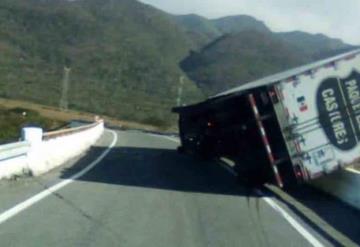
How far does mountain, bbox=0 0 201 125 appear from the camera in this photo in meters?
137

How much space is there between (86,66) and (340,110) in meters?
153

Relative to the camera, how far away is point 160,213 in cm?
1320

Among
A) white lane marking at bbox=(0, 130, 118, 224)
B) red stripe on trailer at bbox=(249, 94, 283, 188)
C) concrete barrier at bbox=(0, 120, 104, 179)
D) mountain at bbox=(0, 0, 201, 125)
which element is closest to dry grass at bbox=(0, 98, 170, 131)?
mountain at bbox=(0, 0, 201, 125)

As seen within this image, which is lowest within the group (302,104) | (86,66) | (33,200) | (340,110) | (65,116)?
(340,110)

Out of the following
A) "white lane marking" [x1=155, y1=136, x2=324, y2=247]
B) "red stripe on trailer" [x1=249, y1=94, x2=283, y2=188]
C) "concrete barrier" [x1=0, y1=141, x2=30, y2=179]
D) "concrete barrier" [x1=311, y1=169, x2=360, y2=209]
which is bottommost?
"concrete barrier" [x1=311, y1=169, x2=360, y2=209]

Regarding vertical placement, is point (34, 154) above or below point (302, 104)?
above

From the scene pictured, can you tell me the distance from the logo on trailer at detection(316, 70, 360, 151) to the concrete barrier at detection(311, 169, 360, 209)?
82 centimetres

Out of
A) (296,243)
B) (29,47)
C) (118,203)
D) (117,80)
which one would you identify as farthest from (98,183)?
(29,47)

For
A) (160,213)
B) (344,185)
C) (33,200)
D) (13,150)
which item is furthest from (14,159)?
(344,185)

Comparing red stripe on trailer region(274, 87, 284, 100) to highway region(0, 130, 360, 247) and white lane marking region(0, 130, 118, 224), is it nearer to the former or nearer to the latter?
highway region(0, 130, 360, 247)

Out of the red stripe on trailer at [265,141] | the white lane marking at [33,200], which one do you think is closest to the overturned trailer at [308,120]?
the red stripe on trailer at [265,141]

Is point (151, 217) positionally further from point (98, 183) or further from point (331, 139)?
point (331, 139)

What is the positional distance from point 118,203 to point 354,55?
7.00m

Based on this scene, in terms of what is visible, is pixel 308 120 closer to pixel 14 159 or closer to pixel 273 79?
pixel 273 79
